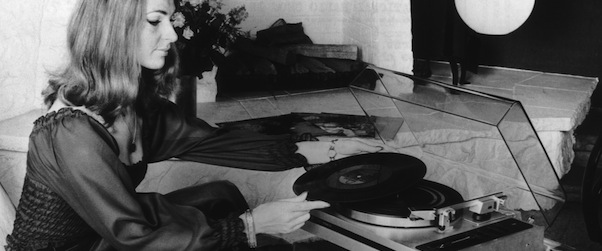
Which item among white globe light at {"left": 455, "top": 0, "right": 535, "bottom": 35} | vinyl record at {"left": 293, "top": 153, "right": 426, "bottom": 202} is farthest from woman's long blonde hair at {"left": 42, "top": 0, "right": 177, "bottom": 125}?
white globe light at {"left": 455, "top": 0, "right": 535, "bottom": 35}

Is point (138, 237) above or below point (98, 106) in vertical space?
below

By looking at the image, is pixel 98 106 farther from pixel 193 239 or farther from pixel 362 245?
pixel 362 245

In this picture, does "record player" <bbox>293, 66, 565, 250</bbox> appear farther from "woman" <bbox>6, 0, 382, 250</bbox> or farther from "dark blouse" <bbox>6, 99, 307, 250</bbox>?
"dark blouse" <bbox>6, 99, 307, 250</bbox>

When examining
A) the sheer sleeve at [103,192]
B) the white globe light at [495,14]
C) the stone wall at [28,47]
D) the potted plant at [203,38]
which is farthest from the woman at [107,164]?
the white globe light at [495,14]

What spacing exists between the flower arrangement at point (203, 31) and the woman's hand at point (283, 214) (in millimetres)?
456

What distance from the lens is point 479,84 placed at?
178cm

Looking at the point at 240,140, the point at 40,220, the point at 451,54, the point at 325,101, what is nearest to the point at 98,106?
the point at 40,220

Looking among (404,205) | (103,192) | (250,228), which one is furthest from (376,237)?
(103,192)

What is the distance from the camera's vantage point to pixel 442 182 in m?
1.40

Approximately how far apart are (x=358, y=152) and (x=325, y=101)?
0.84ft

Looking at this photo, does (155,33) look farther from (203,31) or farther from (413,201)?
(413,201)

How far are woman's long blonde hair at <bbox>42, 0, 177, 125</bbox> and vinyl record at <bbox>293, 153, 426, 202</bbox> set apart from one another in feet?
1.25

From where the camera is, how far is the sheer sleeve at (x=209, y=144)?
1486 millimetres

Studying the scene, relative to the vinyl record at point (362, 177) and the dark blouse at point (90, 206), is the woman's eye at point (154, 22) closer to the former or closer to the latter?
the dark blouse at point (90, 206)
